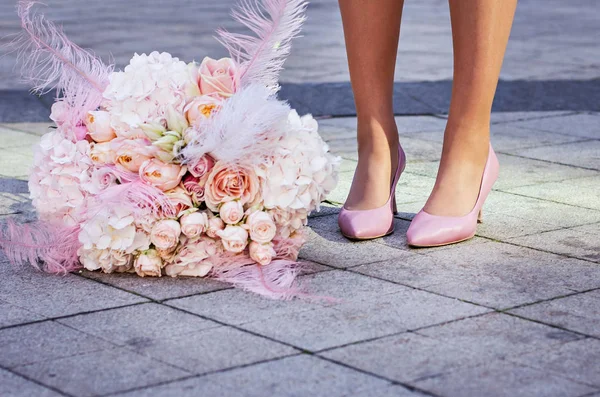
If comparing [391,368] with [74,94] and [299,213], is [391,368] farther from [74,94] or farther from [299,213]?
[74,94]

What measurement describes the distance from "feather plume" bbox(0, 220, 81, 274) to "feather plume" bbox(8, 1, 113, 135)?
0.33 meters

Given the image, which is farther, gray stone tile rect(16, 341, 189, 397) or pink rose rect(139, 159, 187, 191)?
pink rose rect(139, 159, 187, 191)

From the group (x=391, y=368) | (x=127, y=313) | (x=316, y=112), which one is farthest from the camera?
(x=316, y=112)

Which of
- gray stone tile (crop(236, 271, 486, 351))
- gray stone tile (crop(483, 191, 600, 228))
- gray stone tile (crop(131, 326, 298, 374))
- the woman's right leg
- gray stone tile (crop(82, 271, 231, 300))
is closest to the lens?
gray stone tile (crop(131, 326, 298, 374))

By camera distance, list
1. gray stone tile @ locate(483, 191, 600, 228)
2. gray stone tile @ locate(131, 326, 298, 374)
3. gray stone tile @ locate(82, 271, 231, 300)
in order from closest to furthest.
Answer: gray stone tile @ locate(131, 326, 298, 374) < gray stone tile @ locate(82, 271, 231, 300) < gray stone tile @ locate(483, 191, 600, 228)

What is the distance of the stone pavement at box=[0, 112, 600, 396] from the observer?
1.87 meters

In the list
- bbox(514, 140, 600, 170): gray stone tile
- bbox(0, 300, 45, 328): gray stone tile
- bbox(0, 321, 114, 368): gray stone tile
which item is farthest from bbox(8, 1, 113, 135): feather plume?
bbox(514, 140, 600, 170): gray stone tile

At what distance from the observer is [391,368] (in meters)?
1.93

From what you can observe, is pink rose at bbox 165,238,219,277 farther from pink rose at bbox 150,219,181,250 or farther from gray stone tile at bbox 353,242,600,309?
gray stone tile at bbox 353,242,600,309

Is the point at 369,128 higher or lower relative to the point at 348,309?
higher

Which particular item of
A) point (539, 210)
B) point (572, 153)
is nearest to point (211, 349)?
point (539, 210)

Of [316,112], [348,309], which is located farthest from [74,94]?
Result: [316,112]

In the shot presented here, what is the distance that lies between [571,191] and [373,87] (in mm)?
899

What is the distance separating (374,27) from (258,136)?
2.01ft
